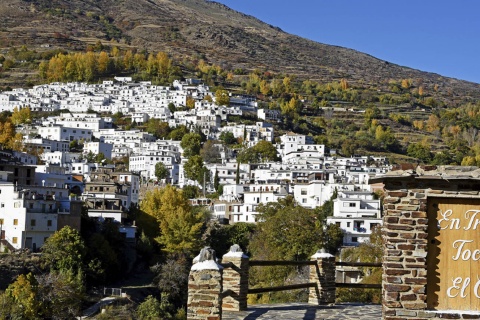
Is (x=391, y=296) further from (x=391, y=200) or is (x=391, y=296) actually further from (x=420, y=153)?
(x=420, y=153)

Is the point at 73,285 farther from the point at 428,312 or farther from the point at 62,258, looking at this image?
the point at 428,312

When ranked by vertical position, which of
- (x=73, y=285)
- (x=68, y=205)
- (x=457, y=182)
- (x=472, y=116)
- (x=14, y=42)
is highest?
(x=14, y=42)

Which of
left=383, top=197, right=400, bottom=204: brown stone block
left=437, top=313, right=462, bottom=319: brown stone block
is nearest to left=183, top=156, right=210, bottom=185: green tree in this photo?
left=383, top=197, right=400, bottom=204: brown stone block

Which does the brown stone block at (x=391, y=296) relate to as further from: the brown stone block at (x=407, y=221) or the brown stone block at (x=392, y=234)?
the brown stone block at (x=407, y=221)

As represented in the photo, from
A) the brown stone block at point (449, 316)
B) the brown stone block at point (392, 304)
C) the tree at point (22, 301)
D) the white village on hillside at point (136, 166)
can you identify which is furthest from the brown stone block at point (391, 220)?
the tree at point (22, 301)

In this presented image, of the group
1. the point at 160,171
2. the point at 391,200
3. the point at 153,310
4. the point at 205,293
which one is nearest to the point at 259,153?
the point at 160,171

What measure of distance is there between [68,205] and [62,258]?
6318 mm

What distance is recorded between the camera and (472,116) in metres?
158

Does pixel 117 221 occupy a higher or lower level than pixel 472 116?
lower

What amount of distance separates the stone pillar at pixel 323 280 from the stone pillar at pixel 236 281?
1.97m

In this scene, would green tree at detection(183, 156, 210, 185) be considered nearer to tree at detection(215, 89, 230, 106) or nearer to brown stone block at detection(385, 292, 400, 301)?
tree at detection(215, 89, 230, 106)

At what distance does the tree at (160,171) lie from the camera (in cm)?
9231

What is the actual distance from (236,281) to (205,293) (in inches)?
85.2

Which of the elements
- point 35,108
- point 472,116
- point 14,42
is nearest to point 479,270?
point 35,108
